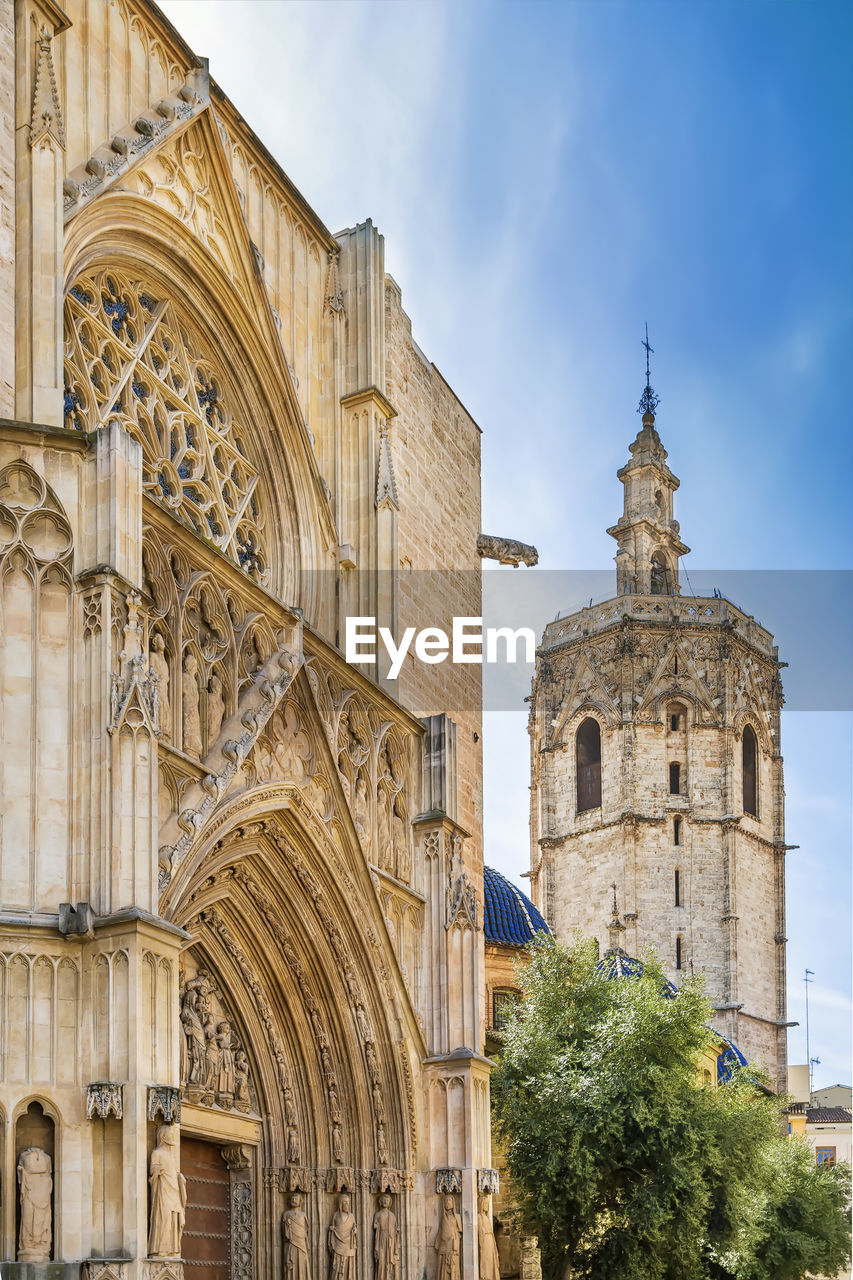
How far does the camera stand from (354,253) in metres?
19.6

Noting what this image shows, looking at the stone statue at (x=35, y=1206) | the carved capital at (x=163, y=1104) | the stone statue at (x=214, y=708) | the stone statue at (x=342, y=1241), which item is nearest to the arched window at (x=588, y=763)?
the stone statue at (x=342, y=1241)

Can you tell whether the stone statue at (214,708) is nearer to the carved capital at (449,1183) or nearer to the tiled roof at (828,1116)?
the carved capital at (449,1183)

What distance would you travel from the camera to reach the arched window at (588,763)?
58562 millimetres

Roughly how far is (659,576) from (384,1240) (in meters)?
49.7

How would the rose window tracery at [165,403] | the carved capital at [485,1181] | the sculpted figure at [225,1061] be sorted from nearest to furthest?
the sculpted figure at [225,1061] < the rose window tracery at [165,403] < the carved capital at [485,1181]

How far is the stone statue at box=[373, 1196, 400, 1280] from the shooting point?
1562 centimetres

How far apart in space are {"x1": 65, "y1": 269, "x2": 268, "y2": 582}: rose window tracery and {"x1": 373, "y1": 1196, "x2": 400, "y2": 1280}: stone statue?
238 inches

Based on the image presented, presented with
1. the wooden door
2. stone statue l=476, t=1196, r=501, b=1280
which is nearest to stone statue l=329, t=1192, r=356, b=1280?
the wooden door

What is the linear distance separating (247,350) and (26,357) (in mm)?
4501

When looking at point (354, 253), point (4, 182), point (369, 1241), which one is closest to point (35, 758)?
point (4, 182)

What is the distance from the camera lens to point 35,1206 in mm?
10609

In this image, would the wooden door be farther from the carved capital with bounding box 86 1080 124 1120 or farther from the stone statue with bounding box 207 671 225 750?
the carved capital with bounding box 86 1080 124 1120

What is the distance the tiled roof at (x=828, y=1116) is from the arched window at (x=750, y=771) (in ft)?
51.1

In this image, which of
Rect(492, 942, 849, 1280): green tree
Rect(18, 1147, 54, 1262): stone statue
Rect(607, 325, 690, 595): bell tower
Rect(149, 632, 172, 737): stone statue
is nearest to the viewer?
Rect(18, 1147, 54, 1262): stone statue
